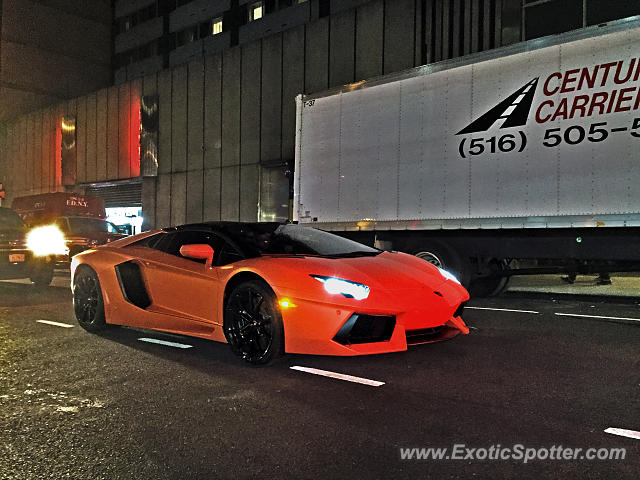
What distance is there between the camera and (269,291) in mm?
4812

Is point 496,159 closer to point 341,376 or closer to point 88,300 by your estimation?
point 341,376

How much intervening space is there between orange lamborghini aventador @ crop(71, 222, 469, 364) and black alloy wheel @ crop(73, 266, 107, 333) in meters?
0.01

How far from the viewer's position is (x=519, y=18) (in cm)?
1875

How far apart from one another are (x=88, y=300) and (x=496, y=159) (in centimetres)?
594

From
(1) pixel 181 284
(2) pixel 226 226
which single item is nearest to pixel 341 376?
(1) pixel 181 284

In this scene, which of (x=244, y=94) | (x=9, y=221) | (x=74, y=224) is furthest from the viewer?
(x=244, y=94)

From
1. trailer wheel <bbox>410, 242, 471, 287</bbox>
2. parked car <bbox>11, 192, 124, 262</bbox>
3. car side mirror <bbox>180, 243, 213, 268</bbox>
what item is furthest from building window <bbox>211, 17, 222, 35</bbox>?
car side mirror <bbox>180, 243, 213, 268</bbox>

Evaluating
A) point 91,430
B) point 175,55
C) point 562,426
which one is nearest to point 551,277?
point 562,426

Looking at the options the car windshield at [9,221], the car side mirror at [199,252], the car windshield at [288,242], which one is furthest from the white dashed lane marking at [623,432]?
the car windshield at [9,221]

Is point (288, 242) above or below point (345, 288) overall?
above

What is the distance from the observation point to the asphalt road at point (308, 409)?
9.27 feet

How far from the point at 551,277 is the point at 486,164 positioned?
24.1ft

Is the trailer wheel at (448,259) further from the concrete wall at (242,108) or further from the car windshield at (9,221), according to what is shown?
the concrete wall at (242,108)

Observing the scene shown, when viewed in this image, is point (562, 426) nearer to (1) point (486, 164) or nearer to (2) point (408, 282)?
(2) point (408, 282)
